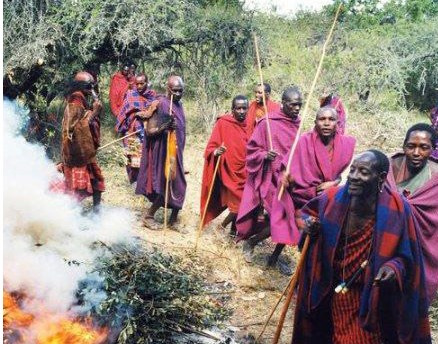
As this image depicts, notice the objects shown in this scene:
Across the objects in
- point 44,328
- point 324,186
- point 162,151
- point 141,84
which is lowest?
point 44,328

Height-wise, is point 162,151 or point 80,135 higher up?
point 80,135

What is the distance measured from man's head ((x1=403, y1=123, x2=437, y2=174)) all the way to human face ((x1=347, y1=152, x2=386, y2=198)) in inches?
44.8

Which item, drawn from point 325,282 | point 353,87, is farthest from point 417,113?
point 325,282

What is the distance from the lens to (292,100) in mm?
5691

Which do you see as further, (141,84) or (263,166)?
(141,84)

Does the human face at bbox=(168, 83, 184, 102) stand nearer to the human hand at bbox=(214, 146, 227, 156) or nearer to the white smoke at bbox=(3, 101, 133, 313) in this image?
the human hand at bbox=(214, 146, 227, 156)

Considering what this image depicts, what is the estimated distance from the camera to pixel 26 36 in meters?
9.41

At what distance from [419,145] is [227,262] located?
2718 millimetres

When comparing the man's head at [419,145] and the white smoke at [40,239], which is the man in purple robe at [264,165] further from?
the white smoke at [40,239]

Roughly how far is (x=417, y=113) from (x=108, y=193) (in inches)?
466

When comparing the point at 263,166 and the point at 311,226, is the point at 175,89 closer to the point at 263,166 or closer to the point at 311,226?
the point at 263,166

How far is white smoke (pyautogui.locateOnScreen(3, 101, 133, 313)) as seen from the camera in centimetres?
338

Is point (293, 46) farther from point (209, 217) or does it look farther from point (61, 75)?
point (209, 217)

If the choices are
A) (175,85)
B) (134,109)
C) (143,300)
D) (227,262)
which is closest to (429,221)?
(143,300)
